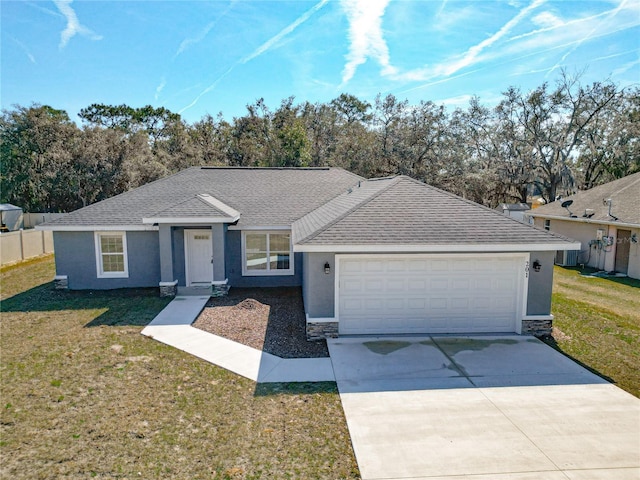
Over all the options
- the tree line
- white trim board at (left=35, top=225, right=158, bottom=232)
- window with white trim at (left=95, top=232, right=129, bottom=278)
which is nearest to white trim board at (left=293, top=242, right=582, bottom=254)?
white trim board at (left=35, top=225, right=158, bottom=232)

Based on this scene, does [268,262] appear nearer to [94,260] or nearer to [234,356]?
[94,260]

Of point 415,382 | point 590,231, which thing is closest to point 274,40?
point 415,382

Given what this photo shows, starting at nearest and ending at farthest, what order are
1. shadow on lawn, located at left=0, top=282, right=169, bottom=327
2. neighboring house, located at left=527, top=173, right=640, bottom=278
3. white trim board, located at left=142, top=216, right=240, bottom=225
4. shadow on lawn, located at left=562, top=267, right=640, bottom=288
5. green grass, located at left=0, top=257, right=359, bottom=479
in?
1. green grass, located at left=0, top=257, right=359, bottom=479
2. shadow on lawn, located at left=0, top=282, right=169, bottom=327
3. white trim board, located at left=142, top=216, right=240, bottom=225
4. shadow on lawn, located at left=562, top=267, right=640, bottom=288
5. neighboring house, located at left=527, top=173, right=640, bottom=278

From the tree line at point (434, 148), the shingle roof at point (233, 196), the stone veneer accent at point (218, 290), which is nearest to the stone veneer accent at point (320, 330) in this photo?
the stone veneer accent at point (218, 290)

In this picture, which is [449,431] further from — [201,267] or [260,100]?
[260,100]

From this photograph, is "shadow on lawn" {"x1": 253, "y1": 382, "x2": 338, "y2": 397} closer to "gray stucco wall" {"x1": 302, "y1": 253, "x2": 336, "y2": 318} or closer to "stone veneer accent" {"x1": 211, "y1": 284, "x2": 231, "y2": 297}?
"gray stucco wall" {"x1": 302, "y1": 253, "x2": 336, "y2": 318}

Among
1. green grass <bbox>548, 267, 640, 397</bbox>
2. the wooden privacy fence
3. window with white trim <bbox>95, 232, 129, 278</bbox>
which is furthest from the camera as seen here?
the wooden privacy fence

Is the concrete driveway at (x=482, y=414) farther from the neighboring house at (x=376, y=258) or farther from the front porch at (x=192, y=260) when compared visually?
the front porch at (x=192, y=260)

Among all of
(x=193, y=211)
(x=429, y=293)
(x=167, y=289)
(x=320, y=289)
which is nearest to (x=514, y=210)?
(x=429, y=293)
